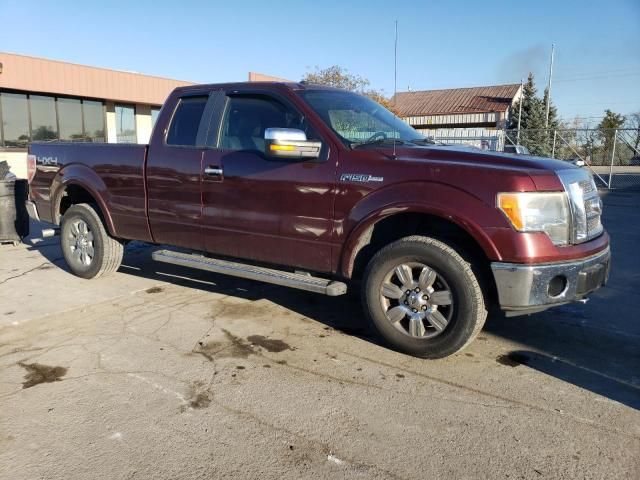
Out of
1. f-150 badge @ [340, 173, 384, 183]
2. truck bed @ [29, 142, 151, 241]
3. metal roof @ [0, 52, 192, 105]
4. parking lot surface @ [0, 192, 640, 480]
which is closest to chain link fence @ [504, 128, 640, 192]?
metal roof @ [0, 52, 192, 105]

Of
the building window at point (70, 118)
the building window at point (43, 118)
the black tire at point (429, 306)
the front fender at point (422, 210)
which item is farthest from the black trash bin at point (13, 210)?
the building window at point (43, 118)

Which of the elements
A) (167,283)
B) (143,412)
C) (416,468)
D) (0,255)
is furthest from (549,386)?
(0,255)

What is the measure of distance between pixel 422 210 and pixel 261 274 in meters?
1.53

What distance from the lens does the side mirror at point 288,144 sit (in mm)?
4016

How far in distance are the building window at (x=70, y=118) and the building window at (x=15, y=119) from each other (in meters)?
1.32

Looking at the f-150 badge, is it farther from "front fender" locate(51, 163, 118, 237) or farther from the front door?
"front fender" locate(51, 163, 118, 237)

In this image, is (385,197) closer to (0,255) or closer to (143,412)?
(143,412)

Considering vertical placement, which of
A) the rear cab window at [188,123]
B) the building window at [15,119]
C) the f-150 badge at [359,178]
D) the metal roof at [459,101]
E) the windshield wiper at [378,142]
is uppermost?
the metal roof at [459,101]

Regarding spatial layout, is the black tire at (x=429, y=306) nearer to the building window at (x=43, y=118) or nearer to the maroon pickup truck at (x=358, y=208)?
the maroon pickup truck at (x=358, y=208)

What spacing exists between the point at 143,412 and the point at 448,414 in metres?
1.82

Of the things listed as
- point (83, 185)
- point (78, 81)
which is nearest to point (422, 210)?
point (83, 185)

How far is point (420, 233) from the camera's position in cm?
413

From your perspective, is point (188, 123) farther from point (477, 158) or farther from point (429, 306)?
point (429, 306)

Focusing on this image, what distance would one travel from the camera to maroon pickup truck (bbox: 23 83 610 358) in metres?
3.57
